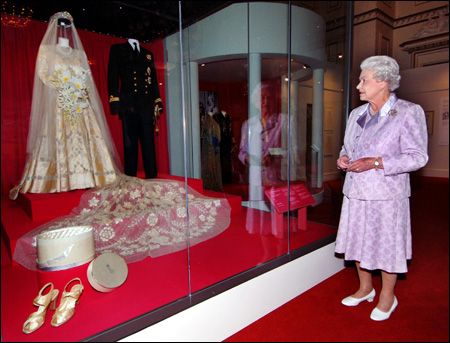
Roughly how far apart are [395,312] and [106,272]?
68.3 inches

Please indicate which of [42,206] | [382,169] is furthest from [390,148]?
[42,206]

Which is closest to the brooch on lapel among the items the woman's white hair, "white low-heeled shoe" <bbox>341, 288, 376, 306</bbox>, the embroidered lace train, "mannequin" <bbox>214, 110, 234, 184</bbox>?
the woman's white hair

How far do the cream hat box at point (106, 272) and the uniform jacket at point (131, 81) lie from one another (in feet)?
4.85

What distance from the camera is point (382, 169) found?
66.6 inches

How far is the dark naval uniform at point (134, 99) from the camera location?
8.60ft

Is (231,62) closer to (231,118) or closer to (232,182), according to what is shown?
(231,118)

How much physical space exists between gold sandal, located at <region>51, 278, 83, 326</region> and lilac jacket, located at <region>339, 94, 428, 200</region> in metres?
1.62

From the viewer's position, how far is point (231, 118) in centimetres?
329

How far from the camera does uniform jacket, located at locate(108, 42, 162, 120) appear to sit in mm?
2613

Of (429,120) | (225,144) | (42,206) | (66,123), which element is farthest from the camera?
(225,144)

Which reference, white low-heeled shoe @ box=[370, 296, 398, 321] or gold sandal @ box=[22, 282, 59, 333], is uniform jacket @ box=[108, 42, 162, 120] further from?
white low-heeled shoe @ box=[370, 296, 398, 321]

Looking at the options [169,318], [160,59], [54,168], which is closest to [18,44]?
[54,168]

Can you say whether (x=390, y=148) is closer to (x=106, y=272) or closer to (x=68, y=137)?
(x=106, y=272)

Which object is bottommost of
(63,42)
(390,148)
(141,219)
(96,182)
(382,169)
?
(141,219)
